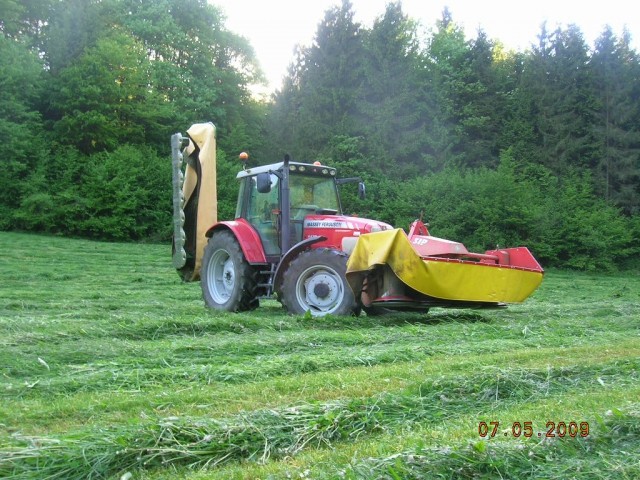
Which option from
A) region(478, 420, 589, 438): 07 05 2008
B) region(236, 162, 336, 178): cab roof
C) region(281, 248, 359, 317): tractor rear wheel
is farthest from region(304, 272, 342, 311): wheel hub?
region(478, 420, 589, 438): 07 05 2008

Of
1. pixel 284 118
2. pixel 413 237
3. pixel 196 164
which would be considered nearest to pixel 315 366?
pixel 413 237

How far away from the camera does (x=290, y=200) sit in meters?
8.50

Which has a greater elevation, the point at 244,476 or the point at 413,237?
the point at 413,237

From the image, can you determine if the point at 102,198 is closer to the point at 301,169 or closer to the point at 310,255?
the point at 301,169

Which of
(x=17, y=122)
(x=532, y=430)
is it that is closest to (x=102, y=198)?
(x=17, y=122)

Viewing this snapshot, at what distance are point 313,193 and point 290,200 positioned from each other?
41cm

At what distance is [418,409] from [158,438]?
1319 mm

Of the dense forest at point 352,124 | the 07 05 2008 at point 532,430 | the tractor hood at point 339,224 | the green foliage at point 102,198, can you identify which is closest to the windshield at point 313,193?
the tractor hood at point 339,224

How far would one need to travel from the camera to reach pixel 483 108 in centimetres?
3136

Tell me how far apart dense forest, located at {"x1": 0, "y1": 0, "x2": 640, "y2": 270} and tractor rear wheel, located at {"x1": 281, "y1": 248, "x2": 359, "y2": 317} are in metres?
14.7

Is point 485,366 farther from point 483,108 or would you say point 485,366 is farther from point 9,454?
point 483,108

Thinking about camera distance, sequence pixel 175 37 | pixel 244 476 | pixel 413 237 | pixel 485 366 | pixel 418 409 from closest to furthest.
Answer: pixel 244 476
pixel 418 409
pixel 485 366
pixel 413 237
pixel 175 37

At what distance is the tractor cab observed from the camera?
845cm

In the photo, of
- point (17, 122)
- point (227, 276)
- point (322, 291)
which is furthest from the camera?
point (17, 122)
